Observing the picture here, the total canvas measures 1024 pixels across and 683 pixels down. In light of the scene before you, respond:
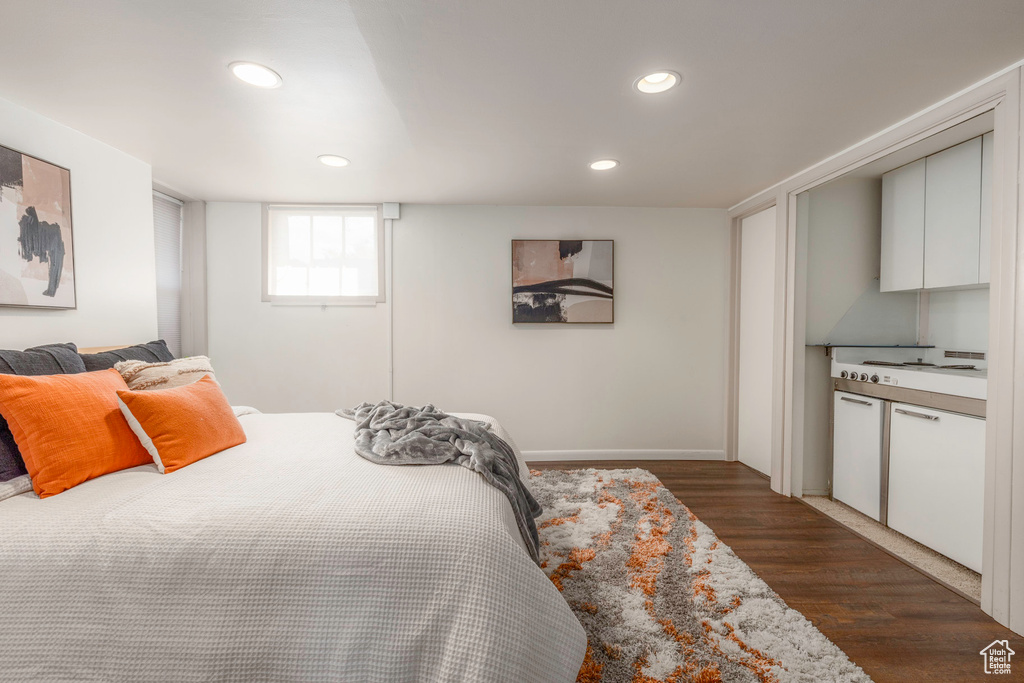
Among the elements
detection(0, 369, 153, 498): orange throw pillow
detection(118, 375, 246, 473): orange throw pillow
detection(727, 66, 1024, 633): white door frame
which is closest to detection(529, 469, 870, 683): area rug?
detection(727, 66, 1024, 633): white door frame

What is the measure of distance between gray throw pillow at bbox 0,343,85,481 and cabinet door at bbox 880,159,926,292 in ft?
15.1

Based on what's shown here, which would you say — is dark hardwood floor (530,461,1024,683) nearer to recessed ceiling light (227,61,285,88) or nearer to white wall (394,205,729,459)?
white wall (394,205,729,459)

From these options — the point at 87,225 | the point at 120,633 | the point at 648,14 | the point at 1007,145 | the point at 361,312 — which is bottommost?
the point at 120,633

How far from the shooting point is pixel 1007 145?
1.87m

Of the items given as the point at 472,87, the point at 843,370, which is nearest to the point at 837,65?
the point at 472,87

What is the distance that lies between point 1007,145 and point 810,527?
220 cm

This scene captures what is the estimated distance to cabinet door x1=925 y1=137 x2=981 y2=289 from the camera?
249 centimetres

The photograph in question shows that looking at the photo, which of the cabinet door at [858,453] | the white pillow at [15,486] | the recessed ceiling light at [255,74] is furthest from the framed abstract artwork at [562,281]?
the white pillow at [15,486]

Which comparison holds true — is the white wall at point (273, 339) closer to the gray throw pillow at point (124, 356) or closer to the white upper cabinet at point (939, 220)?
the gray throw pillow at point (124, 356)

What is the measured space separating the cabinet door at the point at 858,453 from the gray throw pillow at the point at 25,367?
13.9 feet

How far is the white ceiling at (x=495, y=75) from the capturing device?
5.07 ft

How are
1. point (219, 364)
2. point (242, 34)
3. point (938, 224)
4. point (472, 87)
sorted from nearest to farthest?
point (242, 34) < point (472, 87) < point (938, 224) < point (219, 364)

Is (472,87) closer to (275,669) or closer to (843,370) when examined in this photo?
(275,669)

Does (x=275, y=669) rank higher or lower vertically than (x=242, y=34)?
lower
